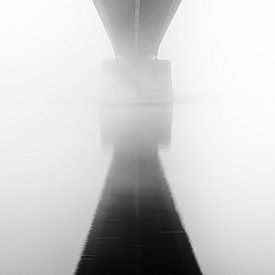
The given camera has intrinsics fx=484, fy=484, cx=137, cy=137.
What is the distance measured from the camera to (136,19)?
27.6 m

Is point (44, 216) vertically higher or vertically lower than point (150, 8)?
lower

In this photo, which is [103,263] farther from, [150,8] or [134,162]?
[150,8]

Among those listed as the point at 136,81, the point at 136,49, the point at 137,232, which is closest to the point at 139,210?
the point at 137,232

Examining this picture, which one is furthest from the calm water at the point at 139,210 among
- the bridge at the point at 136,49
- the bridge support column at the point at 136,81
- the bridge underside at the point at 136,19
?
the bridge support column at the point at 136,81

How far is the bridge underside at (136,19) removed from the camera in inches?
919

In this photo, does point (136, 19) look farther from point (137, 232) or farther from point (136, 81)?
point (136, 81)

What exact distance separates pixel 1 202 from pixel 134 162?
552 cm

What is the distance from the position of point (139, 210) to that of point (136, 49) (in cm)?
3768

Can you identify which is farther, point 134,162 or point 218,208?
point 134,162

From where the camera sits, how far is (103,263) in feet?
18.4

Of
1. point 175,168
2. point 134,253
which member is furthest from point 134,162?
point 134,253

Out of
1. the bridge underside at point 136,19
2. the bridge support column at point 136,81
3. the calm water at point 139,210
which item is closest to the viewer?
the calm water at point 139,210

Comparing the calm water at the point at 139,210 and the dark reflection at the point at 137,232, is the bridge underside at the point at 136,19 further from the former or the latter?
the dark reflection at the point at 137,232

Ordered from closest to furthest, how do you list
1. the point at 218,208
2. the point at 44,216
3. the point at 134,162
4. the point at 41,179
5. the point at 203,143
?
1. the point at 44,216
2. the point at 218,208
3. the point at 41,179
4. the point at 134,162
5. the point at 203,143
